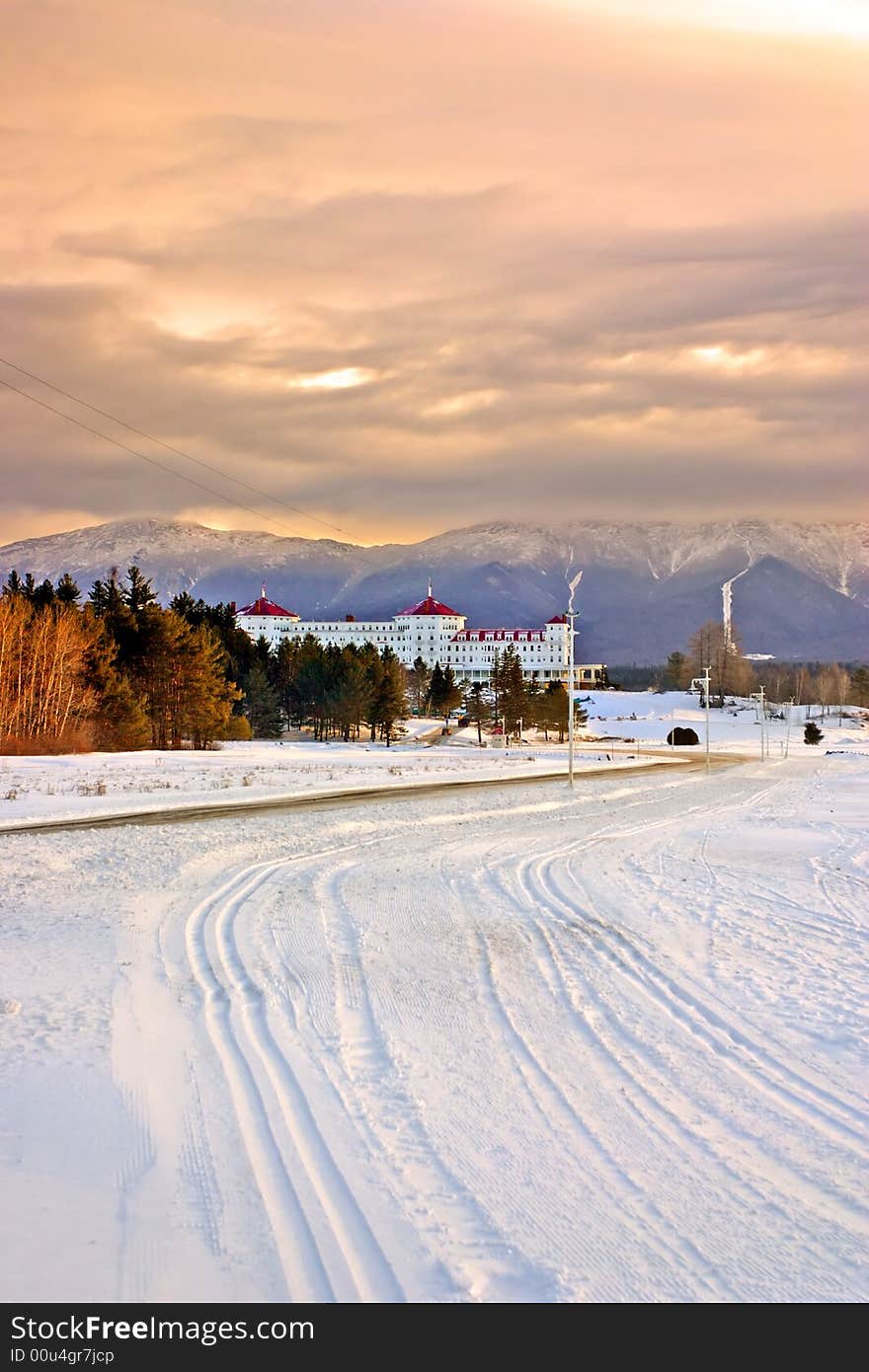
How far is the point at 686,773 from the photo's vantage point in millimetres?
61688

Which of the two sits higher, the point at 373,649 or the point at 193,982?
the point at 373,649

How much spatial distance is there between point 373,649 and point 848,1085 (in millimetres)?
99918

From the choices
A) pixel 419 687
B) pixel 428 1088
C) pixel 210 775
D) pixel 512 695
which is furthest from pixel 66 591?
pixel 419 687

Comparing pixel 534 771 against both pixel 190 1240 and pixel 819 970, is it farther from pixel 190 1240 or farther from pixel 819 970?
pixel 190 1240

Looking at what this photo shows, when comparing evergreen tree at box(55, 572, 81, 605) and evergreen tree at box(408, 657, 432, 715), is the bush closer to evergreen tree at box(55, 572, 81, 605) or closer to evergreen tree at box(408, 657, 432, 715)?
evergreen tree at box(55, 572, 81, 605)

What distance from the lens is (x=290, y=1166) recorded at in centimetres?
702

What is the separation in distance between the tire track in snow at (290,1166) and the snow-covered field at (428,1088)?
0.03m

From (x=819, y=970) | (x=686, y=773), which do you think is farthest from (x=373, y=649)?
(x=819, y=970)

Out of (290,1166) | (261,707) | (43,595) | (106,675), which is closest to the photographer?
(290,1166)

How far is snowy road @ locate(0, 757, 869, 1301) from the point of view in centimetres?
602

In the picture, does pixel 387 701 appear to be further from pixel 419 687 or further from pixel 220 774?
pixel 419 687

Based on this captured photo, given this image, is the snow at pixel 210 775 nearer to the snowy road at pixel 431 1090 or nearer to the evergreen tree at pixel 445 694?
the snowy road at pixel 431 1090

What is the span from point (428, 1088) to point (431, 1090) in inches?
2.1

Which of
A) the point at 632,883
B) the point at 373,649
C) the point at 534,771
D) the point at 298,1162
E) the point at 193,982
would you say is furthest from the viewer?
the point at 373,649
